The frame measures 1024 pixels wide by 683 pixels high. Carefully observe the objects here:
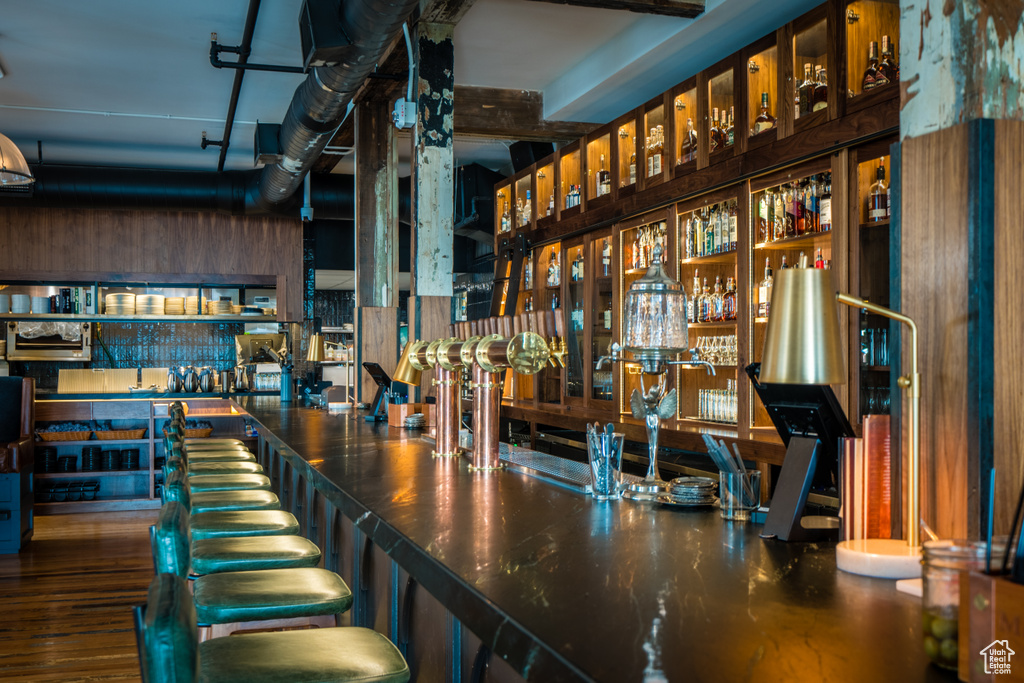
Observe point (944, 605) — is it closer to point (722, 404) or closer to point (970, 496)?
point (970, 496)

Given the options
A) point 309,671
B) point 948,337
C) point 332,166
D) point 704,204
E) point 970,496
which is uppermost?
Answer: point 332,166

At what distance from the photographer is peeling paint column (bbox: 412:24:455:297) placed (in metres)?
5.27

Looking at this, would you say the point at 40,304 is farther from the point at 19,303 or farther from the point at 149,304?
the point at 149,304

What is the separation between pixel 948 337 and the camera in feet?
4.95

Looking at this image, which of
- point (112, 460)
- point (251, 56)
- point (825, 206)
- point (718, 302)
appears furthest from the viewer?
point (112, 460)

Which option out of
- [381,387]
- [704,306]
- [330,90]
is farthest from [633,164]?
[381,387]

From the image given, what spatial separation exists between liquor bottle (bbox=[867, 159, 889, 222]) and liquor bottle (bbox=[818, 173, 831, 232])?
0.23 meters

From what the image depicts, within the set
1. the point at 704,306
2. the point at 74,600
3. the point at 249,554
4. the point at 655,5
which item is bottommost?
the point at 74,600

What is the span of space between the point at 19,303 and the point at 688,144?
303 inches

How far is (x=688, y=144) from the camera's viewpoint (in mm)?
5059

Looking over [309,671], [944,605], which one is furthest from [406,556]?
[944,605]

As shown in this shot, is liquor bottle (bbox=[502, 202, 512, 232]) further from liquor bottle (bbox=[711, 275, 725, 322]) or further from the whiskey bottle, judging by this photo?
the whiskey bottle

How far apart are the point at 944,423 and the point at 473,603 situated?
88cm

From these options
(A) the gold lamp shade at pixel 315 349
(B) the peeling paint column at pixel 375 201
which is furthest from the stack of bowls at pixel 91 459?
(B) the peeling paint column at pixel 375 201
